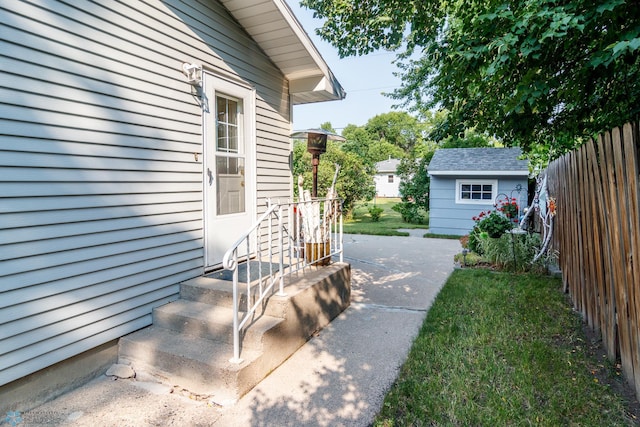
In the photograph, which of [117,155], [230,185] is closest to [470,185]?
[230,185]

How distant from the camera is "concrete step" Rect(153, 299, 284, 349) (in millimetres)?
2861

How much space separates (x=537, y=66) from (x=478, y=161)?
9.52 m

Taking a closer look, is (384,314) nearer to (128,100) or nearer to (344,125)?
(128,100)

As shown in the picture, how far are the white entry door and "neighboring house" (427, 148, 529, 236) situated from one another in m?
8.54

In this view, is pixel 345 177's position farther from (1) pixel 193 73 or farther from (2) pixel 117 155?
(2) pixel 117 155

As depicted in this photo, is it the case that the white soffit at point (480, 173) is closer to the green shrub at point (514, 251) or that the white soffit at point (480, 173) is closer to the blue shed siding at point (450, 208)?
the blue shed siding at point (450, 208)

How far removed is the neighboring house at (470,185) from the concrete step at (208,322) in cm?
979

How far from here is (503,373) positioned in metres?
2.80

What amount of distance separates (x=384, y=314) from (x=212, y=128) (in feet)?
9.17

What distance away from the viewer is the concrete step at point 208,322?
286 centimetres

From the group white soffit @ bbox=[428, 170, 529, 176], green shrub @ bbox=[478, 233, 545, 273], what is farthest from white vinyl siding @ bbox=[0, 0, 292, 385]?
white soffit @ bbox=[428, 170, 529, 176]

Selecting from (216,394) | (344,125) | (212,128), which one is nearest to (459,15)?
(212,128)

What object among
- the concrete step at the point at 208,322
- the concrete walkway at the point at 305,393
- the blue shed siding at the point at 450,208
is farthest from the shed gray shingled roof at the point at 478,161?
the concrete step at the point at 208,322

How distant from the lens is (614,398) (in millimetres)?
2412
